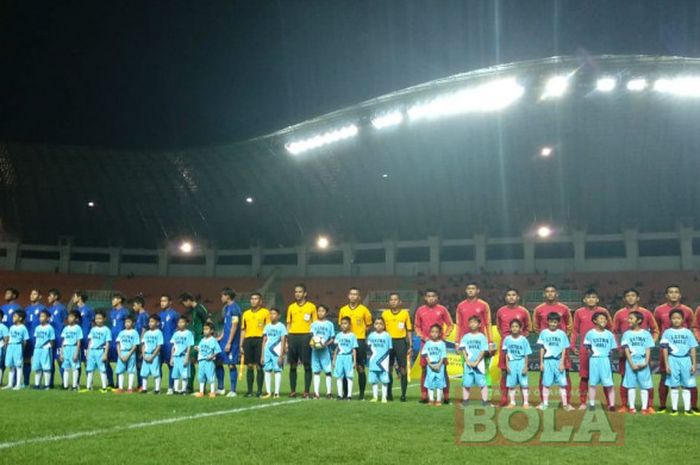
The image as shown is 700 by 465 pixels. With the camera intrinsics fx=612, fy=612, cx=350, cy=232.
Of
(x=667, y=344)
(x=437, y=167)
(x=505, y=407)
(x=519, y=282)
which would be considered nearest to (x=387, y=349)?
(x=505, y=407)

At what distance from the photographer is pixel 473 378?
10406mm

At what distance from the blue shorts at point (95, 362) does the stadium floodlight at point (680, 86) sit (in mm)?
24818

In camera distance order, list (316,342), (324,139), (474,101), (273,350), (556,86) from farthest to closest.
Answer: (324,139)
(474,101)
(556,86)
(273,350)
(316,342)

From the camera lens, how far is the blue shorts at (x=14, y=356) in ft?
41.9

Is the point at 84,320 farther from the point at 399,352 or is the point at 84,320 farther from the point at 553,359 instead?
the point at 553,359

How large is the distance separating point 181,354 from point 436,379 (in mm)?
5074

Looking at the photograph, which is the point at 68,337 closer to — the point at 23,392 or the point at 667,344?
the point at 23,392

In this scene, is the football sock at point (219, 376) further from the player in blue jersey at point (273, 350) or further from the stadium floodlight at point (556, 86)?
the stadium floodlight at point (556, 86)

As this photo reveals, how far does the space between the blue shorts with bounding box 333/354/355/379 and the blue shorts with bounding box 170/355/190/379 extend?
9.81 feet

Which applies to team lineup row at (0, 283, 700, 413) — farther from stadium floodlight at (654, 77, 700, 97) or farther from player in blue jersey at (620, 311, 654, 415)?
stadium floodlight at (654, 77, 700, 97)

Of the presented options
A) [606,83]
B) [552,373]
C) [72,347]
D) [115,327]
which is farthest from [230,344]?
[606,83]

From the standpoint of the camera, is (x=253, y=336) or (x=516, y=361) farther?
(x=253, y=336)

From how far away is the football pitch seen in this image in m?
5.94

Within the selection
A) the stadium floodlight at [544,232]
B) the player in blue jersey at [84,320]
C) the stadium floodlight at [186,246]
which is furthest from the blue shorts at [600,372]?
the stadium floodlight at [186,246]
